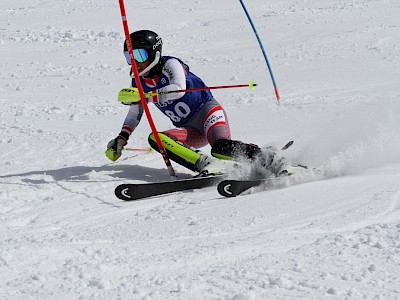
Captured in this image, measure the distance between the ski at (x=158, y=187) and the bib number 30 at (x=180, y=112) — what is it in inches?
39.8

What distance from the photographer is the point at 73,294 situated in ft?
10.2

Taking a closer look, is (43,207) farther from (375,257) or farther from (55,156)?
(375,257)

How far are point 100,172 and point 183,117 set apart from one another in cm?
95

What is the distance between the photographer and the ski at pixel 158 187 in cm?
501

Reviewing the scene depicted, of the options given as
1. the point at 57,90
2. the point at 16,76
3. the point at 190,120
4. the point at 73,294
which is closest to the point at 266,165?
the point at 190,120

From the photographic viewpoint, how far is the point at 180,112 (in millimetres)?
6133

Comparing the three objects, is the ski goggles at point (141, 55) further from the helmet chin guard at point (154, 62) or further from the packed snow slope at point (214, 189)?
the packed snow slope at point (214, 189)

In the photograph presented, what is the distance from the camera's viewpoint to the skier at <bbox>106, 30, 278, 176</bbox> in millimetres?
5590

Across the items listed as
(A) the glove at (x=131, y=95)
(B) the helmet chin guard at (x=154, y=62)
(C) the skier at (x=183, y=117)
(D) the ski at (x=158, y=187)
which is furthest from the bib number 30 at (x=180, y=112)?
(D) the ski at (x=158, y=187)

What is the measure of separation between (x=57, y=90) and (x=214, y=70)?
2825 mm

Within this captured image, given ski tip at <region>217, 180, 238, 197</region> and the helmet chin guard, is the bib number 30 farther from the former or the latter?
ski tip at <region>217, 180, 238, 197</region>

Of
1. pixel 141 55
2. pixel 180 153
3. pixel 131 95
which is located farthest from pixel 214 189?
pixel 141 55

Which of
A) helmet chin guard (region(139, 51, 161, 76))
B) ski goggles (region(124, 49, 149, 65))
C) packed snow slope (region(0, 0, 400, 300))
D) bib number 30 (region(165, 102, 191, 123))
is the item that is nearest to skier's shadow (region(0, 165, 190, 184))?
packed snow slope (region(0, 0, 400, 300))

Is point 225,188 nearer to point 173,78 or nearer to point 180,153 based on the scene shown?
point 180,153
